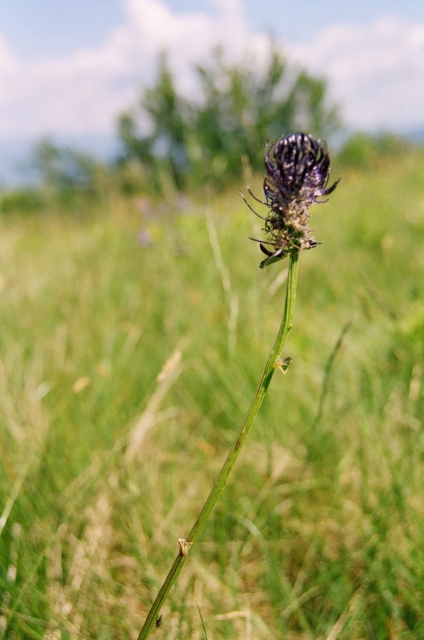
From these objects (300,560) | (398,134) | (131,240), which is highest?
(398,134)

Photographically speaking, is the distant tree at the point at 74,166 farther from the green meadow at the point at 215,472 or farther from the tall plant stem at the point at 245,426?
the tall plant stem at the point at 245,426

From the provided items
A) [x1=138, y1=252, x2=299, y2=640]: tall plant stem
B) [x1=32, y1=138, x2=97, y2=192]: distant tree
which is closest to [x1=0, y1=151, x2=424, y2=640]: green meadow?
[x1=138, y1=252, x2=299, y2=640]: tall plant stem

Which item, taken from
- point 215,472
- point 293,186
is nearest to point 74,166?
point 215,472

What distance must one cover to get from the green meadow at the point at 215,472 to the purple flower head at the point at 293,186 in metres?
0.35

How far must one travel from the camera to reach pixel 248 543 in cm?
140

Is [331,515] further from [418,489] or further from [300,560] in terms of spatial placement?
[418,489]

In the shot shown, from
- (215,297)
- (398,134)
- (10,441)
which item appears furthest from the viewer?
(398,134)

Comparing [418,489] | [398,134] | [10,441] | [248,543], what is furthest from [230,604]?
[398,134]

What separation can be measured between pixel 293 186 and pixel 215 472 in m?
1.33

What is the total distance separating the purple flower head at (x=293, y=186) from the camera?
0.60 m

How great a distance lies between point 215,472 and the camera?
5.76 feet

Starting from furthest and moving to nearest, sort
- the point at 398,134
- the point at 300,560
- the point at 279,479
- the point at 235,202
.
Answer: the point at 398,134 → the point at 235,202 → the point at 279,479 → the point at 300,560

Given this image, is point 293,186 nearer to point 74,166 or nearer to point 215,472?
point 215,472

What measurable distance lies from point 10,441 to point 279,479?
0.87m
